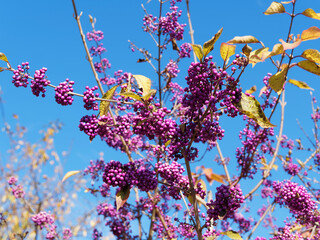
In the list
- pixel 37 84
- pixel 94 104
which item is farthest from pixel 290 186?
pixel 37 84

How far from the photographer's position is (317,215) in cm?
289

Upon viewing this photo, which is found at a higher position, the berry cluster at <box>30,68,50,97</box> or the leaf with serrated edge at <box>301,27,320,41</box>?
the berry cluster at <box>30,68,50,97</box>

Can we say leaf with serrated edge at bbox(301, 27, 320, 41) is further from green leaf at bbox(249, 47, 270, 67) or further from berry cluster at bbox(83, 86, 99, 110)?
berry cluster at bbox(83, 86, 99, 110)

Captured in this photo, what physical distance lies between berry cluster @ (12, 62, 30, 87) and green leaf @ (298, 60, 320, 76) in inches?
66.1

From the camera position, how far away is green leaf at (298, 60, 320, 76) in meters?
1.68

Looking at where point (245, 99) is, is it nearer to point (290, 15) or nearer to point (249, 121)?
point (290, 15)

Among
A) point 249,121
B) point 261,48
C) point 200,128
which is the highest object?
point 249,121

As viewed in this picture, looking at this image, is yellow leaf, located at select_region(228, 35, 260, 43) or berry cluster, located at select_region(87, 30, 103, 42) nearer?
yellow leaf, located at select_region(228, 35, 260, 43)

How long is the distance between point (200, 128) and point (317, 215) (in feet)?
6.16

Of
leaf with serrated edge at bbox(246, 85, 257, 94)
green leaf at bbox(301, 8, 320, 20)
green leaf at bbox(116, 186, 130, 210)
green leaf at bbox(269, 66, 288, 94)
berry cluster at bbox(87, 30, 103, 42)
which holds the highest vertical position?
berry cluster at bbox(87, 30, 103, 42)

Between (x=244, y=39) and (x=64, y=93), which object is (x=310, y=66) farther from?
(x=64, y=93)

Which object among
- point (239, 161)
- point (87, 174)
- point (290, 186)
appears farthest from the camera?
point (87, 174)

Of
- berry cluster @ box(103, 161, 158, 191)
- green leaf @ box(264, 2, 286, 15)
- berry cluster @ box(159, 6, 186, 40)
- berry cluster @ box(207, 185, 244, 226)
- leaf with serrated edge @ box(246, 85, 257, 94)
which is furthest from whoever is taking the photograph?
berry cluster @ box(159, 6, 186, 40)

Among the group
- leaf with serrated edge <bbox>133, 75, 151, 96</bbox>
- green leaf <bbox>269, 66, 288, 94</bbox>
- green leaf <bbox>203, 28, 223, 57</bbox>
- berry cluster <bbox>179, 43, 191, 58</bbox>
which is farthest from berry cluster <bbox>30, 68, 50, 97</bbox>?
berry cluster <bbox>179, 43, 191, 58</bbox>
